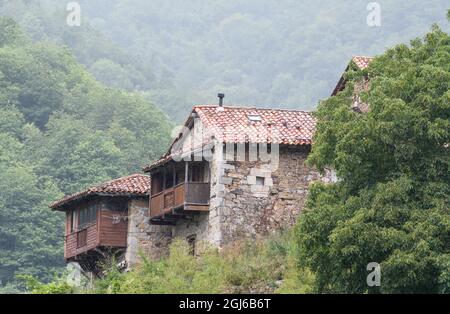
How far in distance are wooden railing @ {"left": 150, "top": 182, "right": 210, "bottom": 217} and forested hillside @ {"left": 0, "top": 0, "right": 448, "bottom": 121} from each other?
91.3 meters

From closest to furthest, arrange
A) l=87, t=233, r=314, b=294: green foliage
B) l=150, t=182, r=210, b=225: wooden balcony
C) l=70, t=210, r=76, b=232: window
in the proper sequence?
l=87, t=233, r=314, b=294: green foliage, l=150, t=182, r=210, b=225: wooden balcony, l=70, t=210, r=76, b=232: window

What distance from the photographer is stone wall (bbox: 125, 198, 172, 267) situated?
50656 mm

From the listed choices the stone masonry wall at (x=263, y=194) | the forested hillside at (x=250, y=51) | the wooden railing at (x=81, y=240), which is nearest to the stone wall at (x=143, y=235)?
the wooden railing at (x=81, y=240)

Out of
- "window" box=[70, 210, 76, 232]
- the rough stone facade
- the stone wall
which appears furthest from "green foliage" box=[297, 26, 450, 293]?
"window" box=[70, 210, 76, 232]

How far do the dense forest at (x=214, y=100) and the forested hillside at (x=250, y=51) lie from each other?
23 centimetres

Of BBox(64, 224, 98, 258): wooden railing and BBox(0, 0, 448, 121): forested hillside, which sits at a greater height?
BBox(0, 0, 448, 121): forested hillside

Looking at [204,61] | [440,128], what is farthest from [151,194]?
[204,61]

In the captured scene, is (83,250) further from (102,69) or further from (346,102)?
(102,69)

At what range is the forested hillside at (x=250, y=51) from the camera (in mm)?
153875

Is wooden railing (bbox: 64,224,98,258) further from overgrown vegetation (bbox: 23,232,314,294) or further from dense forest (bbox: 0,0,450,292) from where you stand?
dense forest (bbox: 0,0,450,292)

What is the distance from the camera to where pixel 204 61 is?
183750mm

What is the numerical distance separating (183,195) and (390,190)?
13.7 m

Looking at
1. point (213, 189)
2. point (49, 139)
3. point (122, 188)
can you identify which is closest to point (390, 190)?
point (213, 189)

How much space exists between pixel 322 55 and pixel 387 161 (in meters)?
126
